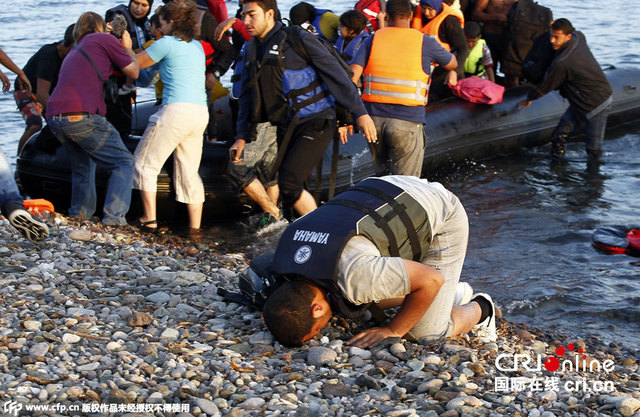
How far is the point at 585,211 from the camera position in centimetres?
875

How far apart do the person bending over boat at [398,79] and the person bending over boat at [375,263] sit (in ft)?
9.26

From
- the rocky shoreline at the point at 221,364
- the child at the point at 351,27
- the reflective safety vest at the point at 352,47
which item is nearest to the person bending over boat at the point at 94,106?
the rocky shoreline at the point at 221,364

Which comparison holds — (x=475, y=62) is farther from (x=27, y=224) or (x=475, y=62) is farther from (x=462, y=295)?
(x=27, y=224)

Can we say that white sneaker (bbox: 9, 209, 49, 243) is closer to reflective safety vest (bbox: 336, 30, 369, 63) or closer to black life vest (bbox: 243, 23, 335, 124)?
black life vest (bbox: 243, 23, 335, 124)

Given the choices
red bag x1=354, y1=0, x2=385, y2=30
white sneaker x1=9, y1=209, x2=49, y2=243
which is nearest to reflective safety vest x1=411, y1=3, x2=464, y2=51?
red bag x1=354, y1=0, x2=385, y2=30

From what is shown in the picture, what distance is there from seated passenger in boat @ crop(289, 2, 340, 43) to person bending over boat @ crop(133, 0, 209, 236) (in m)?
2.17

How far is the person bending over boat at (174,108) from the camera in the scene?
23.0ft

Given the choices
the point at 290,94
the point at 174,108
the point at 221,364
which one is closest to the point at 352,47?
the point at 290,94

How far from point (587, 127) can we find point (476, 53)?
5.31 feet

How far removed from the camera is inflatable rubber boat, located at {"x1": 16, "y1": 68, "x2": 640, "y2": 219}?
7883 millimetres

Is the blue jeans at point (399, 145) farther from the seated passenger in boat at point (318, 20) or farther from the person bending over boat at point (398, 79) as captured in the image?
the seated passenger in boat at point (318, 20)

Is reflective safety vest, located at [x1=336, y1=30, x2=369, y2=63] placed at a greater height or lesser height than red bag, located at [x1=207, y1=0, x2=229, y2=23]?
lesser

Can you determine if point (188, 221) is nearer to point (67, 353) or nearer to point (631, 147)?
point (67, 353)

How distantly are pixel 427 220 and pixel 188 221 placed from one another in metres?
4.02
